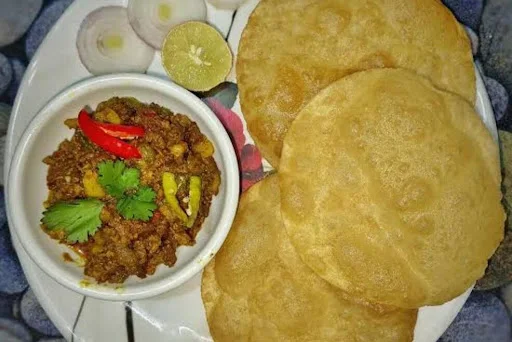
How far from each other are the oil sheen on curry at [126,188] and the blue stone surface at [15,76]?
0.95 metres

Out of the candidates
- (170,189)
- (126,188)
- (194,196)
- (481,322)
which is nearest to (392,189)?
(194,196)

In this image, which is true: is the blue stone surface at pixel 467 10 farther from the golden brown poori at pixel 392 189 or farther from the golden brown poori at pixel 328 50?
the golden brown poori at pixel 392 189

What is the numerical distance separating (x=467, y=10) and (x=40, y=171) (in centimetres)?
320

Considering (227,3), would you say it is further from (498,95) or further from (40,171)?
(498,95)

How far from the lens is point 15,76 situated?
4.66m

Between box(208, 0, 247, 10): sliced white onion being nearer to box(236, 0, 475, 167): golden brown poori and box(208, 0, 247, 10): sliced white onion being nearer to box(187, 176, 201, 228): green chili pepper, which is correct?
box(236, 0, 475, 167): golden brown poori

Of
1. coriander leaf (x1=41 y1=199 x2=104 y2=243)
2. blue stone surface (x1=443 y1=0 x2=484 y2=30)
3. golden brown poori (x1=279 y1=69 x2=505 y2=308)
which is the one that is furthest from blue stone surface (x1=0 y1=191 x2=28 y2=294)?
blue stone surface (x1=443 y1=0 x2=484 y2=30)

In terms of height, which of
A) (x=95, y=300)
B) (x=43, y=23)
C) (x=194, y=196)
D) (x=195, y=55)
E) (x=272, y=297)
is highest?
(x=195, y=55)

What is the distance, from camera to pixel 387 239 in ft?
12.2

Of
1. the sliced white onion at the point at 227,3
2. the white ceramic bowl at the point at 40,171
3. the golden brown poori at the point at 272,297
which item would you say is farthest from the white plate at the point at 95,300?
the white ceramic bowl at the point at 40,171

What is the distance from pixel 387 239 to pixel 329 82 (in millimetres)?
1053

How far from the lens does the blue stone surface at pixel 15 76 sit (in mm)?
4645

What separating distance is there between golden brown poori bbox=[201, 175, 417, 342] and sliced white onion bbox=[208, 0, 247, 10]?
1202 millimetres

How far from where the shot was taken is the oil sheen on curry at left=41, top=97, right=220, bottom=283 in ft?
12.3
